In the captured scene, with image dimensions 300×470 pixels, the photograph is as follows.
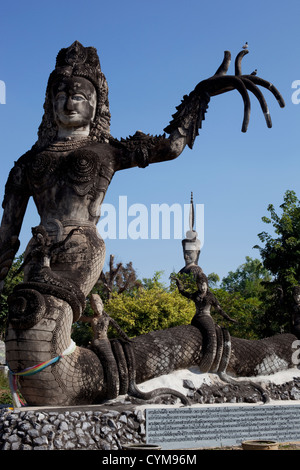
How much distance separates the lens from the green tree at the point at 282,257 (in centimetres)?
1430

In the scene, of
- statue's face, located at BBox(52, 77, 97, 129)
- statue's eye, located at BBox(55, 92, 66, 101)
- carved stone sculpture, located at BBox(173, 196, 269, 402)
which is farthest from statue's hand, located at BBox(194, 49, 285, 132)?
carved stone sculpture, located at BBox(173, 196, 269, 402)

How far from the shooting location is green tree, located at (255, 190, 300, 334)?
14.3 m

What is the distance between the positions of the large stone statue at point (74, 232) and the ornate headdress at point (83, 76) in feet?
0.04

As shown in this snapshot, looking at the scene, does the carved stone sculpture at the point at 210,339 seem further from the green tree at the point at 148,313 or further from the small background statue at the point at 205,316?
the green tree at the point at 148,313

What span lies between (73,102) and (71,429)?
150 inches

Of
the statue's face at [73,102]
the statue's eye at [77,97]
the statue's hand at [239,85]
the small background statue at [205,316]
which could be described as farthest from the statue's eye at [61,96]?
the small background statue at [205,316]

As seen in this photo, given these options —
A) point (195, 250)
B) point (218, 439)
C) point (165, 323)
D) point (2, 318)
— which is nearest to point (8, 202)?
point (218, 439)

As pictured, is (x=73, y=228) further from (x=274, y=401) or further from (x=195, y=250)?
(x=195, y=250)

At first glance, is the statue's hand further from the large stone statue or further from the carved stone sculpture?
the carved stone sculpture

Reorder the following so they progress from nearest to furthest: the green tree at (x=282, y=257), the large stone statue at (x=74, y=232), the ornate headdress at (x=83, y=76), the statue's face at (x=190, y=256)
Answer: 1. the large stone statue at (x=74, y=232)
2. the ornate headdress at (x=83, y=76)
3. the green tree at (x=282, y=257)
4. the statue's face at (x=190, y=256)

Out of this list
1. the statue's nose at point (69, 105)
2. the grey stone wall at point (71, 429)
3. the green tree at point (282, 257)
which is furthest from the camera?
the green tree at point (282, 257)

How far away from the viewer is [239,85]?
695 centimetres

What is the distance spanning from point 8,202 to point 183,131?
2.39m

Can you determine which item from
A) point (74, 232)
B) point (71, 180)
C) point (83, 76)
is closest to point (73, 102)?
point (83, 76)
